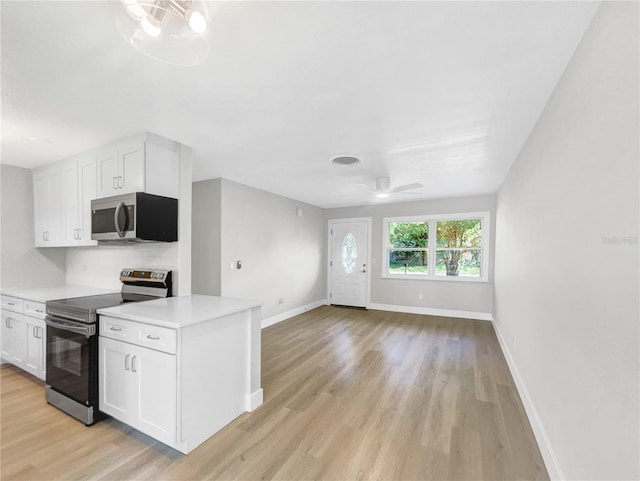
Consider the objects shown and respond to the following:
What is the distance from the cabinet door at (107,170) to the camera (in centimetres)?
267

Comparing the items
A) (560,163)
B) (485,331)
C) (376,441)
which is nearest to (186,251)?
(376,441)

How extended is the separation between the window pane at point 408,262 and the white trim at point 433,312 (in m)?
0.76

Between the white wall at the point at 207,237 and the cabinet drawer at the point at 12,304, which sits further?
the white wall at the point at 207,237

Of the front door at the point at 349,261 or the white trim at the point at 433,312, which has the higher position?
the front door at the point at 349,261

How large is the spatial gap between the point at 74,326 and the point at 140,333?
710 mm

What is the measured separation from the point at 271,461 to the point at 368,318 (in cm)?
392

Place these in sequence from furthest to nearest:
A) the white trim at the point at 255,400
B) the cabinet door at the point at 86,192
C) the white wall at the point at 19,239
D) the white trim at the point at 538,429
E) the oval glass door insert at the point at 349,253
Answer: the oval glass door insert at the point at 349,253 < the white wall at the point at 19,239 < the cabinet door at the point at 86,192 < the white trim at the point at 255,400 < the white trim at the point at 538,429

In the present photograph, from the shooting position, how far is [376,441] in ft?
6.57

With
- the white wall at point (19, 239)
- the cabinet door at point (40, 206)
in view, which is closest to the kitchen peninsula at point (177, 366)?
the cabinet door at point (40, 206)

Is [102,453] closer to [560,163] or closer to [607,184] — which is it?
[607,184]

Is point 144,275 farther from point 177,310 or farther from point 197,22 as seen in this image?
point 197,22

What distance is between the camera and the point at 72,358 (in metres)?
2.22

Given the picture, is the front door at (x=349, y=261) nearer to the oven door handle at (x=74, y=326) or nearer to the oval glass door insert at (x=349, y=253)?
the oval glass door insert at (x=349, y=253)

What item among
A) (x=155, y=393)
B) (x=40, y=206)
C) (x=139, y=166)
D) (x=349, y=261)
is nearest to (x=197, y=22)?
(x=139, y=166)
